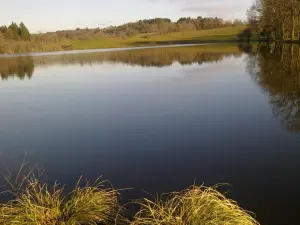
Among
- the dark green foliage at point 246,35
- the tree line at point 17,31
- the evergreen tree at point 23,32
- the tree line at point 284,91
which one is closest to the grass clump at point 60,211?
the tree line at point 284,91

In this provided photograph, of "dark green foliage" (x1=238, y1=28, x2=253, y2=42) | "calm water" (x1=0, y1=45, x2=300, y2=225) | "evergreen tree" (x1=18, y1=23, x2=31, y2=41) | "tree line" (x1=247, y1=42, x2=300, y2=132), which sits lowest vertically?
"calm water" (x1=0, y1=45, x2=300, y2=225)

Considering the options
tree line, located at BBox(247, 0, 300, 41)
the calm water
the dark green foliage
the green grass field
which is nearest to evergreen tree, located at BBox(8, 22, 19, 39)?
the green grass field

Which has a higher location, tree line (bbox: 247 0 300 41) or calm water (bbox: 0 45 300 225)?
tree line (bbox: 247 0 300 41)

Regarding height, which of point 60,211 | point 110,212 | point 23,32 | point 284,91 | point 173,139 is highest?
point 23,32

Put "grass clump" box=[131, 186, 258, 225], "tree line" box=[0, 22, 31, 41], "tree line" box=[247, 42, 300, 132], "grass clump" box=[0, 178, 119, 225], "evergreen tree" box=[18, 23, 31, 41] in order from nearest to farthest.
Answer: "grass clump" box=[131, 186, 258, 225] < "grass clump" box=[0, 178, 119, 225] < "tree line" box=[247, 42, 300, 132] < "tree line" box=[0, 22, 31, 41] < "evergreen tree" box=[18, 23, 31, 41]

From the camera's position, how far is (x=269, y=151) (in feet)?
31.2

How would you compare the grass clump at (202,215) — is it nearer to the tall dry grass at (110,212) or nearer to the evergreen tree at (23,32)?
the tall dry grass at (110,212)

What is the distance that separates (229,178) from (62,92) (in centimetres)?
1768

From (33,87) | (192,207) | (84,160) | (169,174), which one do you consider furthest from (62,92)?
(192,207)

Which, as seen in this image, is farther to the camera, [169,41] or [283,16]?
[169,41]

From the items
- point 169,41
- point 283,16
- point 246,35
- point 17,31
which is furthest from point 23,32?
point 283,16

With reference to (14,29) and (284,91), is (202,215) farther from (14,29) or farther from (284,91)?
(14,29)

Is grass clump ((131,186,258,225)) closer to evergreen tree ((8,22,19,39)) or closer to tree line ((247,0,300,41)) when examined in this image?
tree line ((247,0,300,41))

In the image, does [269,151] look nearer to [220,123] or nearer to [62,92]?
[220,123]
